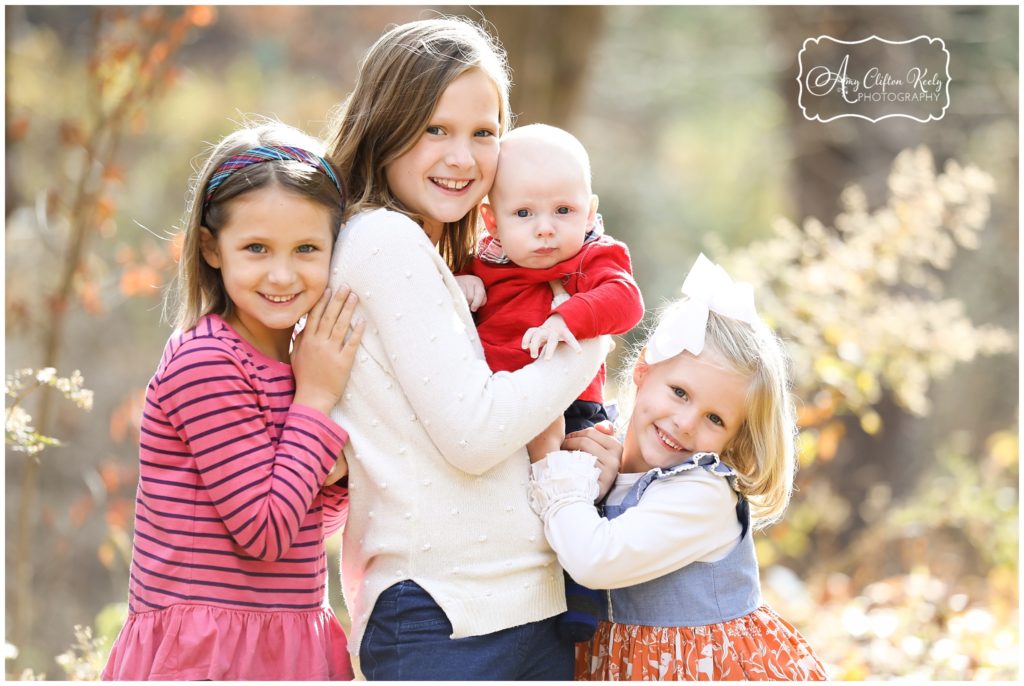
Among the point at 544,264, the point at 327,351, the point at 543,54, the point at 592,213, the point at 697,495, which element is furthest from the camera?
the point at 543,54

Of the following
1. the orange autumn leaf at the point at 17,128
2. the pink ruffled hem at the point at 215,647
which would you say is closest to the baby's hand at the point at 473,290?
the pink ruffled hem at the point at 215,647

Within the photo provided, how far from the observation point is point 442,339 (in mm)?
2039

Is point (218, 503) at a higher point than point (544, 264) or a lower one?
lower

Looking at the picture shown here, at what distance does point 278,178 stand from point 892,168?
17.7ft

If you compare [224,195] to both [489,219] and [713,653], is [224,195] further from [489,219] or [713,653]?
[713,653]

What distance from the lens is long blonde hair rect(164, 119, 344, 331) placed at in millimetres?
2123

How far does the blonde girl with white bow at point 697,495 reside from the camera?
2189 mm

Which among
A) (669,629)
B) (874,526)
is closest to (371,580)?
(669,629)

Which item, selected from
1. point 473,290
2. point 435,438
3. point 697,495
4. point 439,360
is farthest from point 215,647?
point 697,495

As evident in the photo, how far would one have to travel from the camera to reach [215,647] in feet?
6.63

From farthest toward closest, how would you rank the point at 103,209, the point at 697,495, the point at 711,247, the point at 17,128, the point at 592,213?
the point at 17,128
the point at 103,209
the point at 711,247
the point at 592,213
the point at 697,495

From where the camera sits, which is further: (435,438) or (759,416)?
(759,416)

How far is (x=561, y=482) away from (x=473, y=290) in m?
0.49

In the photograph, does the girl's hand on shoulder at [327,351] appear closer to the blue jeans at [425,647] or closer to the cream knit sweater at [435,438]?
the cream knit sweater at [435,438]
